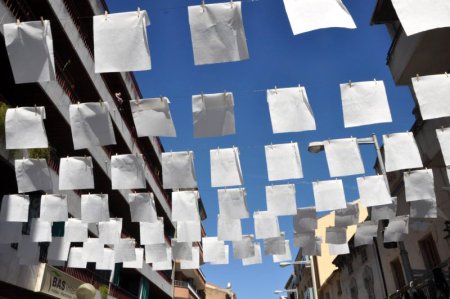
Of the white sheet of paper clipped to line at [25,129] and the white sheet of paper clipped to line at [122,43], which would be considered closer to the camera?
the white sheet of paper clipped to line at [122,43]

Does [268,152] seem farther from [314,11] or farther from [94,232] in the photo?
[94,232]

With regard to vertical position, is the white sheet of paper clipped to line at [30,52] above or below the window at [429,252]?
above

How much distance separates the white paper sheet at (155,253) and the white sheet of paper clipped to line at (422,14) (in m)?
9.19

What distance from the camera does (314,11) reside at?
16.4ft

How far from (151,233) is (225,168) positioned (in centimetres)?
375

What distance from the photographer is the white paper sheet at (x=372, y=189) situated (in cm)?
933

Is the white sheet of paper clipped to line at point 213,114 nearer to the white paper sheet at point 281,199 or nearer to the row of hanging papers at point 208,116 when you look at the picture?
the row of hanging papers at point 208,116

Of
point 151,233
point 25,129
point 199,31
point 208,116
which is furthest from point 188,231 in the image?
point 199,31

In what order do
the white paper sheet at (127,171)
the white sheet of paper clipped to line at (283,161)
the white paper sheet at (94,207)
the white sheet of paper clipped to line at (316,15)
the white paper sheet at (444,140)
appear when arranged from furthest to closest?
the white paper sheet at (94,207), the white paper sheet at (127,171), the white sheet of paper clipped to line at (283,161), the white paper sheet at (444,140), the white sheet of paper clipped to line at (316,15)

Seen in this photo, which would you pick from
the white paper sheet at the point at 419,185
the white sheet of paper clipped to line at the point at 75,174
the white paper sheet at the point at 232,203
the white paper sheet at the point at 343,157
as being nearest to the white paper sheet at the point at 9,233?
the white sheet of paper clipped to line at the point at 75,174

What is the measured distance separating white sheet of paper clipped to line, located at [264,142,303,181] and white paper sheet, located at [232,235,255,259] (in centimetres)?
486

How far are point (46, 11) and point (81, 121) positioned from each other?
337 inches

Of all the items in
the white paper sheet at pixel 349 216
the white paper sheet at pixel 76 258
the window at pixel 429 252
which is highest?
the white paper sheet at pixel 349 216

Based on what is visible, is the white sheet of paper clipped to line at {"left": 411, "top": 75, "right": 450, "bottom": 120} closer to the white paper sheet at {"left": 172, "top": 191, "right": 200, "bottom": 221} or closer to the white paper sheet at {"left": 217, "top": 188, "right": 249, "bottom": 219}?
the white paper sheet at {"left": 217, "top": 188, "right": 249, "bottom": 219}
